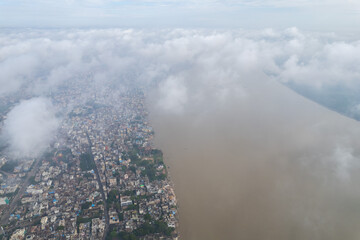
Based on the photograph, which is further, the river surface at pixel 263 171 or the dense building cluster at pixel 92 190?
the dense building cluster at pixel 92 190

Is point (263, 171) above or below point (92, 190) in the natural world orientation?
above

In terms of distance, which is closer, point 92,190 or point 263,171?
point 92,190

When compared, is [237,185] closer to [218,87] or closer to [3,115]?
[218,87]

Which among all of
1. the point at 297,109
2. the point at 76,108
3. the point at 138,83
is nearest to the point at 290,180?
the point at 297,109

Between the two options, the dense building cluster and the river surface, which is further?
the dense building cluster
